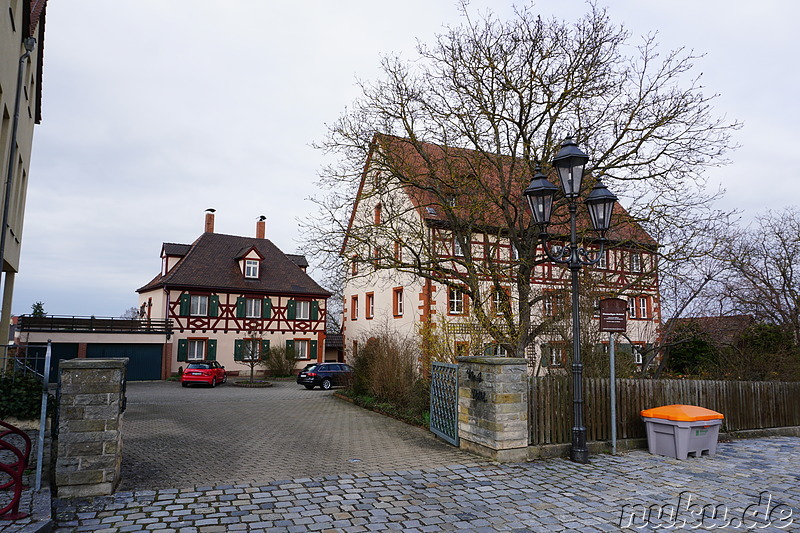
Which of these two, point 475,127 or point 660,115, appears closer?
point 660,115

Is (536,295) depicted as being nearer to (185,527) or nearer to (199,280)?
(185,527)

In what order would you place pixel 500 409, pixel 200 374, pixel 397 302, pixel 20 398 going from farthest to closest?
pixel 397 302 < pixel 200 374 < pixel 20 398 < pixel 500 409

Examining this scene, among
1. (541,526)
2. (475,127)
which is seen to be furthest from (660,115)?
→ (541,526)

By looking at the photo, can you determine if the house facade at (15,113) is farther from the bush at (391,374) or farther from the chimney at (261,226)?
the chimney at (261,226)

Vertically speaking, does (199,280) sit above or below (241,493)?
above

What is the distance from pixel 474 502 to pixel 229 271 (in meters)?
31.5

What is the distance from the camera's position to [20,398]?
8.92 metres

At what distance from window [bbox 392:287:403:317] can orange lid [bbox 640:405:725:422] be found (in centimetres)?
2047

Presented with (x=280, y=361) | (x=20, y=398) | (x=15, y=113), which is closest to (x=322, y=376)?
(x=280, y=361)

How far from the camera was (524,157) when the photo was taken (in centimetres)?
1488

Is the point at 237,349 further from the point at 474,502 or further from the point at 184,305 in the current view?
the point at 474,502

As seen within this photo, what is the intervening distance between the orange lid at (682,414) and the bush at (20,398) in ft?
34.1

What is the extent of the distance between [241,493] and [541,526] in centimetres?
348

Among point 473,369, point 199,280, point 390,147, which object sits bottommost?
point 473,369
